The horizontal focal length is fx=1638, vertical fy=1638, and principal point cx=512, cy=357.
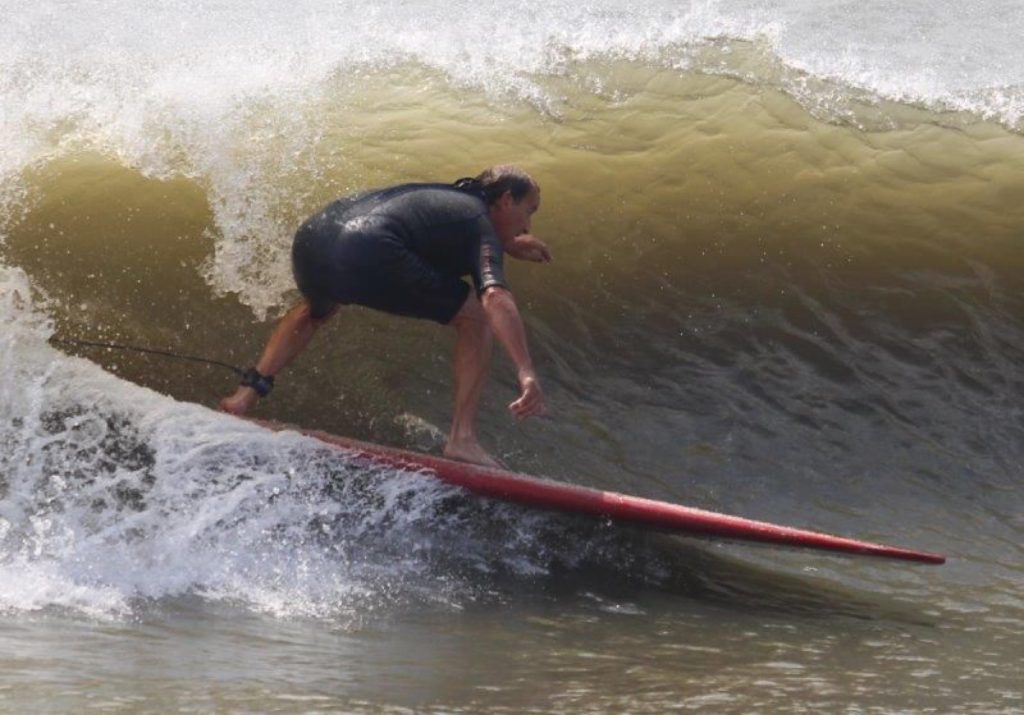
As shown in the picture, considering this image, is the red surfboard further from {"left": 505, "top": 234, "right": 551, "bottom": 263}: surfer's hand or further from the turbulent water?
{"left": 505, "top": 234, "right": 551, "bottom": 263}: surfer's hand

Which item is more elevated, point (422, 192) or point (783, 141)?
point (783, 141)

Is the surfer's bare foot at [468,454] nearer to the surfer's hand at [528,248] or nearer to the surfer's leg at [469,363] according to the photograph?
the surfer's leg at [469,363]

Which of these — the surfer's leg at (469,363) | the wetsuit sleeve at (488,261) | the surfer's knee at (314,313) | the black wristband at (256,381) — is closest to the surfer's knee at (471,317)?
the surfer's leg at (469,363)

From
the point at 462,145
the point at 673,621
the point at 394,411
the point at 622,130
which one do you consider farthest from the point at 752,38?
the point at 673,621

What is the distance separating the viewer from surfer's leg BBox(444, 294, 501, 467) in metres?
5.08

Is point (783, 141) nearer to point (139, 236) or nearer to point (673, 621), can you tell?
point (139, 236)

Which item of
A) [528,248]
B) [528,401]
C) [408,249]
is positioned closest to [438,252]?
[408,249]

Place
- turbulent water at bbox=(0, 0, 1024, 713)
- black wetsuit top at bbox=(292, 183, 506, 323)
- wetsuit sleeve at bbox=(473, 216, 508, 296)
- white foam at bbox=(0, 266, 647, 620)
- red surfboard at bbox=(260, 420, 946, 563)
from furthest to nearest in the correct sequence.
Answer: black wetsuit top at bbox=(292, 183, 506, 323) < wetsuit sleeve at bbox=(473, 216, 508, 296) < red surfboard at bbox=(260, 420, 946, 563) < white foam at bbox=(0, 266, 647, 620) < turbulent water at bbox=(0, 0, 1024, 713)

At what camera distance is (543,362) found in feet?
20.0

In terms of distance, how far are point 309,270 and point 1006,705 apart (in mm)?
2616

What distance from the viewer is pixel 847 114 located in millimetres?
7305

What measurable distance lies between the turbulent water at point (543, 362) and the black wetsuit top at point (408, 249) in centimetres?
54

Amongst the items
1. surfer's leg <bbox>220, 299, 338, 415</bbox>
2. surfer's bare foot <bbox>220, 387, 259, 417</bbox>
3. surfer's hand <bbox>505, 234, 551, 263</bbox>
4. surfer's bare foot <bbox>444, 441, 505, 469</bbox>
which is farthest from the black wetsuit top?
surfer's bare foot <bbox>220, 387, 259, 417</bbox>

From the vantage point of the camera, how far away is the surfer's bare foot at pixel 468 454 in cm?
500
